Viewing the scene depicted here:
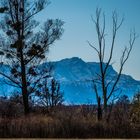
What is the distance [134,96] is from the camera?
2484cm

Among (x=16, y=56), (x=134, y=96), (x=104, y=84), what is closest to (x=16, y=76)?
(x=16, y=56)

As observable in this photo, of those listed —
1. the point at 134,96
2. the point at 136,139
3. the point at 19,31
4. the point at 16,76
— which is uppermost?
the point at 19,31

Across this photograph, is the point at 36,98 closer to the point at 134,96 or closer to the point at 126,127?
the point at 134,96

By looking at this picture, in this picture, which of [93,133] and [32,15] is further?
[32,15]

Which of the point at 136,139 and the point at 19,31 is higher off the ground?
the point at 19,31

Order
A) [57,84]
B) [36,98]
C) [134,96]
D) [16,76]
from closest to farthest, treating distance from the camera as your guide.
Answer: [134,96], [16,76], [36,98], [57,84]

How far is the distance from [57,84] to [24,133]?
91.7 feet

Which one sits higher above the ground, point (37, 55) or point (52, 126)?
point (37, 55)

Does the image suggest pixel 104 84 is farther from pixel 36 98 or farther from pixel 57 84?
pixel 57 84

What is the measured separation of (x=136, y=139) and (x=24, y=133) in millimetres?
4991

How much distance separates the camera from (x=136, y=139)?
20.4m

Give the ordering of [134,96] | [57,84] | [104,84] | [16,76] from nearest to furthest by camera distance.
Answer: [134,96] → [104,84] → [16,76] → [57,84]

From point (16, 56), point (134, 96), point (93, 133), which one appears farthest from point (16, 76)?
point (93, 133)

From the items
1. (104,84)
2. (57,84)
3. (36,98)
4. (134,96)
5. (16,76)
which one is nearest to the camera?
(134,96)
